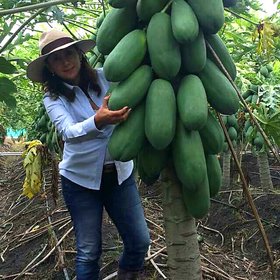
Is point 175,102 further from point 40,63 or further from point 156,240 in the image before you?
point 156,240

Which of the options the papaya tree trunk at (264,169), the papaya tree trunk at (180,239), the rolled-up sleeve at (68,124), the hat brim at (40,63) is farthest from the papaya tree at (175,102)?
the papaya tree trunk at (264,169)

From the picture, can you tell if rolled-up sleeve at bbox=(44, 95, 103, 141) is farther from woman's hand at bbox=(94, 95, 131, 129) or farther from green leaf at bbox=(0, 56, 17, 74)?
green leaf at bbox=(0, 56, 17, 74)

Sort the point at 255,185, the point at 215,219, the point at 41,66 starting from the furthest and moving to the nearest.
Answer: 1. the point at 255,185
2. the point at 215,219
3. the point at 41,66

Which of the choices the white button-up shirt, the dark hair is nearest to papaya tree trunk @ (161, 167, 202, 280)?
the white button-up shirt

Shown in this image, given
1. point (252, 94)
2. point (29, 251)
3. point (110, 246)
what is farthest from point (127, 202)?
point (252, 94)

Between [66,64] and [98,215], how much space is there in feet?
2.14

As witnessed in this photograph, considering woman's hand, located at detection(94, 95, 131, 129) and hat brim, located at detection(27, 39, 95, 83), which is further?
hat brim, located at detection(27, 39, 95, 83)

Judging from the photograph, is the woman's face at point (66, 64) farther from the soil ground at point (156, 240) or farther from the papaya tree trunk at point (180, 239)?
the soil ground at point (156, 240)

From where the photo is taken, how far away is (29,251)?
12.5ft

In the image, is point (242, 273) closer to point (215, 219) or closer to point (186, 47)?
point (215, 219)

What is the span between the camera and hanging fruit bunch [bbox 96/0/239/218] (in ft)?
4.25

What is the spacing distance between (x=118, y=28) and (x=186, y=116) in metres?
0.36

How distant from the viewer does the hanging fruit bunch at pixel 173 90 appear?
1296 millimetres

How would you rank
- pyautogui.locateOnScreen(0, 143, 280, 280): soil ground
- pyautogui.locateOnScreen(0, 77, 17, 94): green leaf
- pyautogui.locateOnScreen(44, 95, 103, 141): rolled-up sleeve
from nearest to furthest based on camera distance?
1. pyautogui.locateOnScreen(44, 95, 103, 141): rolled-up sleeve
2. pyautogui.locateOnScreen(0, 77, 17, 94): green leaf
3. pyautogui.locateOnScreen(0, 143, 280, 280): soil ground
